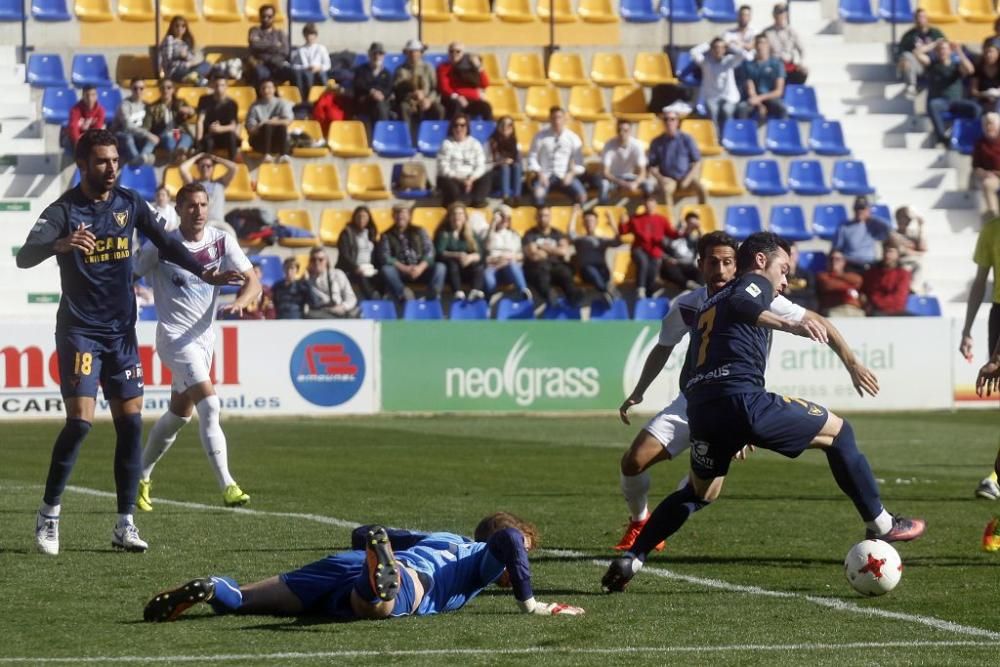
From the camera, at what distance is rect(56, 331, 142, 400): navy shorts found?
35.0 ft

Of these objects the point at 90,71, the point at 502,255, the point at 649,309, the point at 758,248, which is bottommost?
the point at 649,309

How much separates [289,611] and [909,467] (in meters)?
10.6

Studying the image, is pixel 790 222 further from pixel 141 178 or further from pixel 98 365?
pixel 98 365

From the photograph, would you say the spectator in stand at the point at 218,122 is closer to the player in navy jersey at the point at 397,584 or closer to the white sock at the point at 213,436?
the white sock at the point at 213,436

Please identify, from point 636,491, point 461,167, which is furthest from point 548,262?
point 636,491

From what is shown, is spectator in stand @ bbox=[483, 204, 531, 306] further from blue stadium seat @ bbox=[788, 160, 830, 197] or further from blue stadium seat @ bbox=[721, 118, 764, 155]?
blue stadium seat @ bbox=[788, 160, 830, 197]

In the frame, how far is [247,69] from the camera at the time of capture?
29.3 metres

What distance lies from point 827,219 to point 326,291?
29.6ft

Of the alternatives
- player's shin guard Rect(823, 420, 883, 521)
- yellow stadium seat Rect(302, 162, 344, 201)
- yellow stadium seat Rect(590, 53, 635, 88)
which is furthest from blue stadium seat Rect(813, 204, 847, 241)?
player's shin guard Rect(823, 420, 883, 521)

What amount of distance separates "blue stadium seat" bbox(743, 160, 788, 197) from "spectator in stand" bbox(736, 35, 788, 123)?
2.84 ft

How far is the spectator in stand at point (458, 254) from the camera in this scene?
88.6 feet

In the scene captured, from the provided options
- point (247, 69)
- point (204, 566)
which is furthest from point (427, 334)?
point (204, 566)

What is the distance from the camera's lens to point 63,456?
10.8 meters

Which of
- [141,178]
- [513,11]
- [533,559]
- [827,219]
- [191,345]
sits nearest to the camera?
[533,559]
